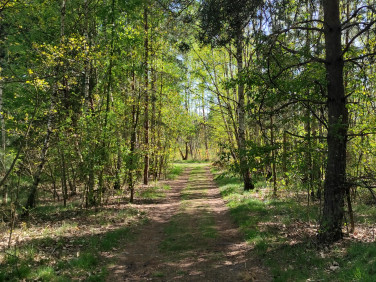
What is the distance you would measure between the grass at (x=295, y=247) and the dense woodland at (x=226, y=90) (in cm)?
61

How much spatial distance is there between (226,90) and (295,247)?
6060 mm

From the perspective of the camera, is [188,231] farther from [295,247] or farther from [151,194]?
[151,194]

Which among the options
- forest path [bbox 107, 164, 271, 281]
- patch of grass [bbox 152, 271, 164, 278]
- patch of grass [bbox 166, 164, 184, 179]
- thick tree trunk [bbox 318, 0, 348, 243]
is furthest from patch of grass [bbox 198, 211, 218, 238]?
patch of grass [bbox 166, 164, 184, 179]

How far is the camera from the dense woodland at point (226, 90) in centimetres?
586

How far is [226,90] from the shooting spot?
33.2ft

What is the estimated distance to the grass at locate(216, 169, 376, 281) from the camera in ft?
14.9

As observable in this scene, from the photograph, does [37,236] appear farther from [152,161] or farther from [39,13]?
[152,161]

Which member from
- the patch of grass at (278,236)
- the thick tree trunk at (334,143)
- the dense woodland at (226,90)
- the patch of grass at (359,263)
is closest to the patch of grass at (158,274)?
the patch of grass at (278,236)

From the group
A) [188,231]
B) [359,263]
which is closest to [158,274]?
[188,231]

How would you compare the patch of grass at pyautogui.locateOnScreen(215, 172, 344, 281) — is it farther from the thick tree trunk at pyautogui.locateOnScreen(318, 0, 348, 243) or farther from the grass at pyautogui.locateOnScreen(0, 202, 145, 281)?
the grass at pyautogui.locateOnScreen(0, 202, 145, 281)

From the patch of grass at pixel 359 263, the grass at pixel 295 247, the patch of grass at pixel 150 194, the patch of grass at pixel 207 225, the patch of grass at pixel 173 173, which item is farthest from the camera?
the patch of grass at pixel 173 173

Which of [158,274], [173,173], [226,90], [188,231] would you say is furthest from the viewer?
[173,173]

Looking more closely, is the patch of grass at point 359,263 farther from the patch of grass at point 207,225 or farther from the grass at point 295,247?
the patch of grass at point 207,225

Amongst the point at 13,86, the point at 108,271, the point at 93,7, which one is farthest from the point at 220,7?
the point at 13,86
